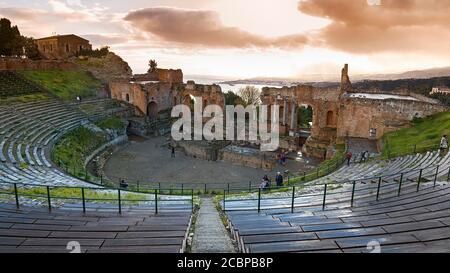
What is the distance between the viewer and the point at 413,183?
9.76 meters

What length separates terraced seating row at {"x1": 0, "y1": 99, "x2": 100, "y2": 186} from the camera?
45.3 ft

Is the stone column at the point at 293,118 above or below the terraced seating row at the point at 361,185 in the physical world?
above

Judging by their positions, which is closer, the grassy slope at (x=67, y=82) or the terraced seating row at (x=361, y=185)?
the terraced seating row at (x=361, y=185)

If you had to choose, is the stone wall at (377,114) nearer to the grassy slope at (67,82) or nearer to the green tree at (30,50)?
the grassy slope at (67,82)

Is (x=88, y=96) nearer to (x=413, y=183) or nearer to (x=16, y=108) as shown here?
(x=16, y=108)

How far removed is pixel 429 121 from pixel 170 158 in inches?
775

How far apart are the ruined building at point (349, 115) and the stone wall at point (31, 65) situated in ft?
89.3

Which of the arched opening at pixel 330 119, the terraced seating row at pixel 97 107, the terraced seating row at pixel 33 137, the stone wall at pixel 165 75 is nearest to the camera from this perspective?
the terraced seating row at pixel 33 137

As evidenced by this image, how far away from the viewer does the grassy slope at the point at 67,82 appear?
3131 cm

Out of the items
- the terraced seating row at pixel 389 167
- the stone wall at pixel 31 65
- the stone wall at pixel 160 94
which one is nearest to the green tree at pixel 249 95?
the stone wall at pixel 160 94

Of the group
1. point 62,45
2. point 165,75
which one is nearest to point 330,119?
point 165,75

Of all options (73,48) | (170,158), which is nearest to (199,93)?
(170,158)

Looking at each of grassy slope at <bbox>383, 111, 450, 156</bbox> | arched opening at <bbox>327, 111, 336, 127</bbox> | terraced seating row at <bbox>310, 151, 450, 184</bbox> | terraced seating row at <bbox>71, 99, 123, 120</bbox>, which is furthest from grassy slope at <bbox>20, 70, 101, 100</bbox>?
grassy slope at <bbox>383, 111, 450, 156</bbox>

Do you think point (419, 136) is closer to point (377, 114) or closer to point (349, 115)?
point (377, 114)
